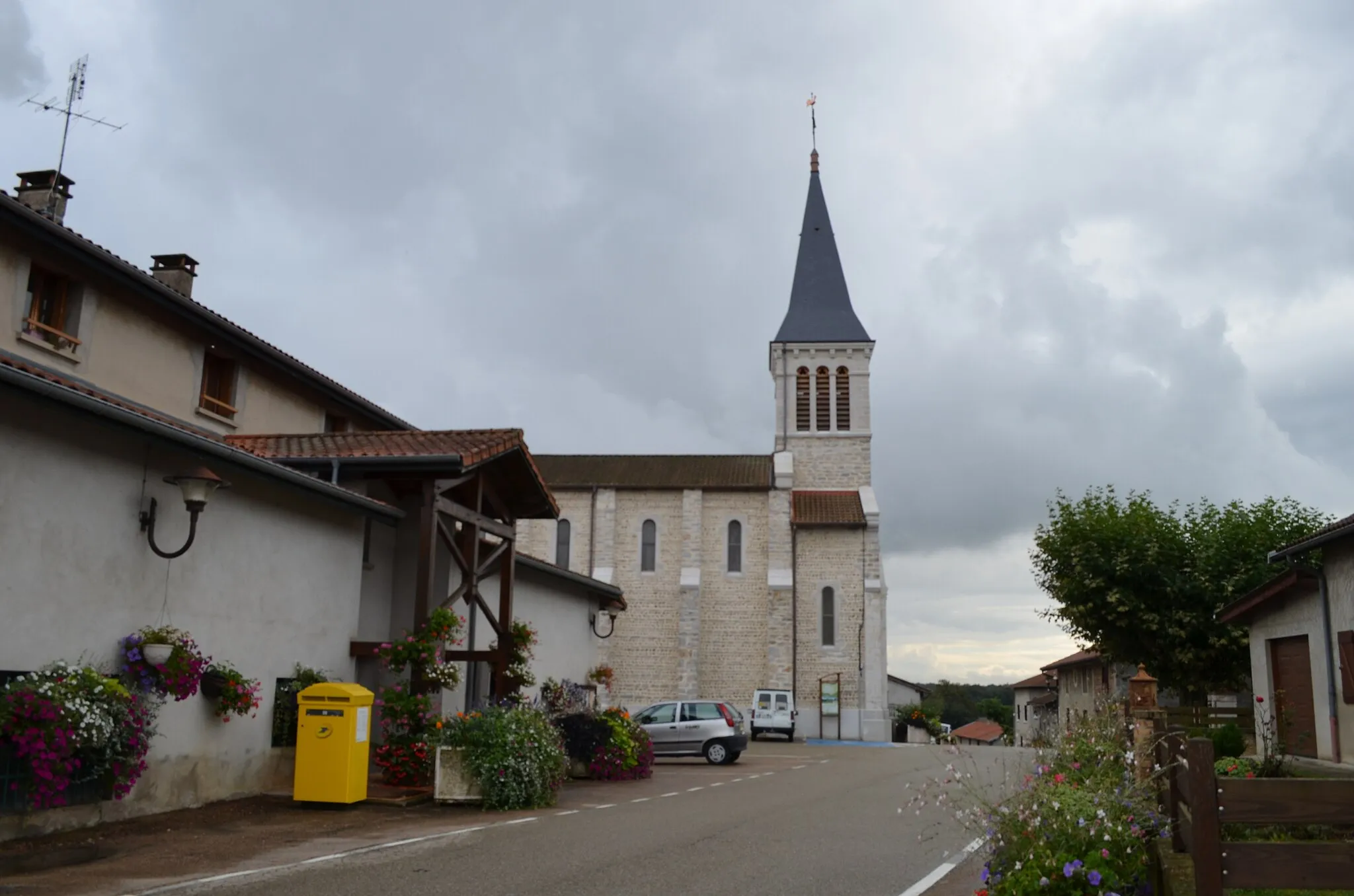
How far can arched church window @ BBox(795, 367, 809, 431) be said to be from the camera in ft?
161

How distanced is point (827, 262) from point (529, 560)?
1389 inches

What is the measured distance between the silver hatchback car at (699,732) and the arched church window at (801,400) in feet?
84.8

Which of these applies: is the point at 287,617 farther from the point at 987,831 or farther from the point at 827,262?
the point at 827,262

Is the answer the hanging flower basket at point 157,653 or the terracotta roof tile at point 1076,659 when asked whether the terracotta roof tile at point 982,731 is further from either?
the hanging flower basket at point 157,653

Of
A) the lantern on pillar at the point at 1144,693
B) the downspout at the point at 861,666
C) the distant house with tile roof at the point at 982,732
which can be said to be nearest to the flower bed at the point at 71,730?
the lantern on pillar at the point at 1144,693

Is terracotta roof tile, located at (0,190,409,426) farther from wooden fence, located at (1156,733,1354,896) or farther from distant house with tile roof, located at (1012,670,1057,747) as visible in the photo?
distant house with tile roof, located at (1012,670,1057,747)

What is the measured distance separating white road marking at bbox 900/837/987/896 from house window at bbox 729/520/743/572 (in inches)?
1387

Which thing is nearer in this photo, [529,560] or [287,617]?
[287,617]

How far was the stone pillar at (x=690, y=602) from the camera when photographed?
43.7 meters

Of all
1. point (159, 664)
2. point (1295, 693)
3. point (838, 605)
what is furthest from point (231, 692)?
point (838, 605)

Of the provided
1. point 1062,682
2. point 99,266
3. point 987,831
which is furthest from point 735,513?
point 987,831

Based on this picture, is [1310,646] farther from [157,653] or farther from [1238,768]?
[157,653]

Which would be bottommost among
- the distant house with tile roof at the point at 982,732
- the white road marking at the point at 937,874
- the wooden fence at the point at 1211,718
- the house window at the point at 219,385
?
the distant house with tile roof at the point at 982,732

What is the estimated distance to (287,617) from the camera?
1311 cm
